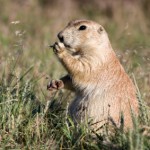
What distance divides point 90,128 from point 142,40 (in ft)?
21.2

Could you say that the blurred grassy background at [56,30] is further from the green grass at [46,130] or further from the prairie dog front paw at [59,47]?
the green grass at [46,130]

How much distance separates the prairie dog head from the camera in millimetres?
5500

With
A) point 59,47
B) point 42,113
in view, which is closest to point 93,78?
point 59,47

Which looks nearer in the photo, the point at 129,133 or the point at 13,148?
the point at 129,133

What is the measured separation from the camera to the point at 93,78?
5.41m

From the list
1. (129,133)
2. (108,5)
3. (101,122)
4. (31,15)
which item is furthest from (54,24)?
(129,133)

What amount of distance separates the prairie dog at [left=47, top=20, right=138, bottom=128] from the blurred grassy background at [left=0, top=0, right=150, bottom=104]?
514 millimetres

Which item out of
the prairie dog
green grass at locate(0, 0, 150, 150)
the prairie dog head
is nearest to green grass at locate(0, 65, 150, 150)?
green grass at locate(0, 0, 150, 150)

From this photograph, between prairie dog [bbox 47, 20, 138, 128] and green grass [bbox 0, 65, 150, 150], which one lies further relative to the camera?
prairie dog [bbox 47, 20, 138, 128]

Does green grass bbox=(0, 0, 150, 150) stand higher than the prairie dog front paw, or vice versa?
the prairie dog front paw

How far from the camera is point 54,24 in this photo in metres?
11.5

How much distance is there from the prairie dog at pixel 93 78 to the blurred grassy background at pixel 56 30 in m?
0.51

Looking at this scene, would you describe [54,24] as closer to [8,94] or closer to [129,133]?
[8,94]

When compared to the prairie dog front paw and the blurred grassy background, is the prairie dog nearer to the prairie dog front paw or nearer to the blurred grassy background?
the prairie dog front paw
